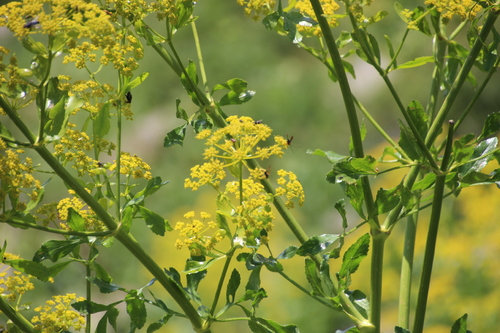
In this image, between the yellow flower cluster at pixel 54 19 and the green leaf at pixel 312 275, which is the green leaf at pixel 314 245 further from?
the yellow flower cluster at pixel 54 19

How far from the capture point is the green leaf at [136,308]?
508 millimetres

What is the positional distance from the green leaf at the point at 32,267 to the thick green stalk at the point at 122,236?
7cm

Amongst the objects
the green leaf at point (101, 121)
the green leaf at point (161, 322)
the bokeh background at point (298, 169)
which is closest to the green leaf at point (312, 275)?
the green leaf at point (161, 322)

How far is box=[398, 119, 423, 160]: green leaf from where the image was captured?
471 millimetres

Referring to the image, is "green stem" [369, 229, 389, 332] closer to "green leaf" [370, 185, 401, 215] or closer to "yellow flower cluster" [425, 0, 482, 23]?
"green leaf" [370, 185, 401, 215]

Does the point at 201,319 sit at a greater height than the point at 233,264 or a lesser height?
lesser

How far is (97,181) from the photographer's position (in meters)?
0.56

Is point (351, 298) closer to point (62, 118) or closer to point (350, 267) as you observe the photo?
point (350, 267)

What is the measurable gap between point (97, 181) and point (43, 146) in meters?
0.12

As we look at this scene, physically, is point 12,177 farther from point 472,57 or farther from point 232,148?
point 472,57

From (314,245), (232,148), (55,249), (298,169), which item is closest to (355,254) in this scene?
(314,245)

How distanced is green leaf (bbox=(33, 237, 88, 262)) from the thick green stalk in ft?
0.10

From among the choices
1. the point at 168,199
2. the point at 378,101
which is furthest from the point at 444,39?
the point at 378,101

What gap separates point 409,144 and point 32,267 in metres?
0.32
